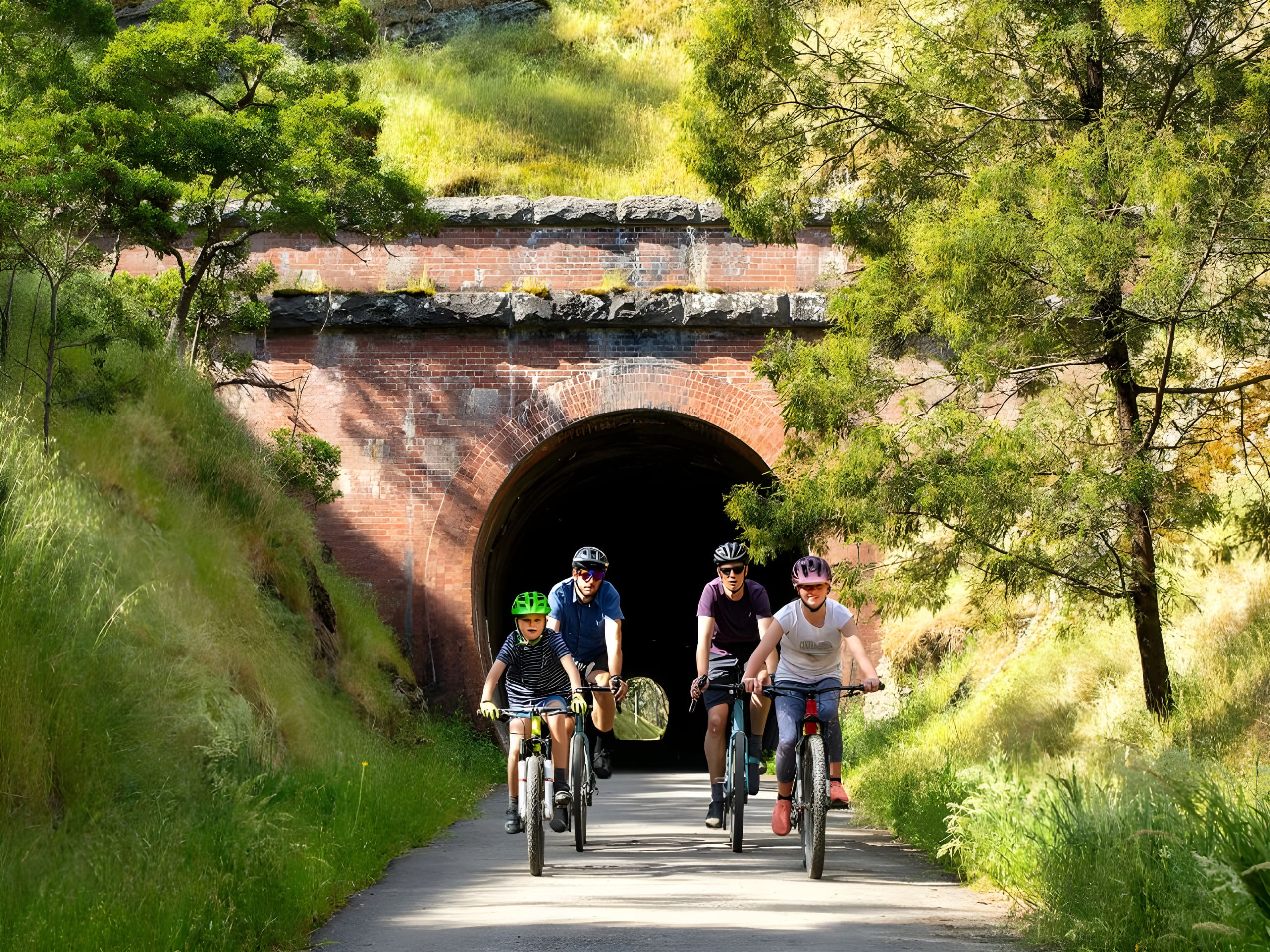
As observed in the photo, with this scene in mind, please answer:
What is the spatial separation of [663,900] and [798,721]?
1592 mm

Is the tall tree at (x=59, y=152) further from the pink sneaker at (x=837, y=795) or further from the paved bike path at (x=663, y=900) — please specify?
the pink sneaker at (x=837, y=795)

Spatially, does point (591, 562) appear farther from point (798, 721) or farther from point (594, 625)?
point (798, 721)

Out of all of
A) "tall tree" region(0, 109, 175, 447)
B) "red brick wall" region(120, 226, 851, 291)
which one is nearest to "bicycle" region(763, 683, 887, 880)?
"tall tree" region(0, 109, 175, 447)

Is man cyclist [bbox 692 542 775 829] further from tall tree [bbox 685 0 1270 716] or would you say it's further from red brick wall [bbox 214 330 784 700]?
red brick wall [bbox 214 330 784 700]

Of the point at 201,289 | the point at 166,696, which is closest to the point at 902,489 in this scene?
the point at 166,696

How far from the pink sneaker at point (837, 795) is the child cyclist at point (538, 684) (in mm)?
1586

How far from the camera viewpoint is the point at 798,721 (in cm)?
782

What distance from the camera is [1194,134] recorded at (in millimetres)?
8648

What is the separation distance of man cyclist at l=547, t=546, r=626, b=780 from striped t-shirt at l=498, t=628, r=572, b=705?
425 mm

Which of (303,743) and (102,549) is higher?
(102,549)

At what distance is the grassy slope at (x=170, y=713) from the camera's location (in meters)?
5.26

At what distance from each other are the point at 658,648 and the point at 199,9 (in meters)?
23.2

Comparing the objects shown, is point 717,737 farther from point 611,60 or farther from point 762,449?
point 611,60

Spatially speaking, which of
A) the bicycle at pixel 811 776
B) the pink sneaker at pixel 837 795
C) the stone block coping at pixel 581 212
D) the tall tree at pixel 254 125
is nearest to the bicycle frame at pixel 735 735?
the bicycle at pixel 811 776
